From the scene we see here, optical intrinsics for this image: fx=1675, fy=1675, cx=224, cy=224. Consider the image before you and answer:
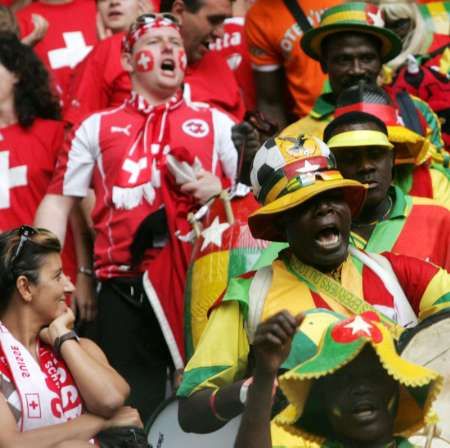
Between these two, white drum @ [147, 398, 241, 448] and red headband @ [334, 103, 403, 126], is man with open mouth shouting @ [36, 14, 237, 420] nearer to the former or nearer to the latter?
red headband @ [334, 103, 403, 126]

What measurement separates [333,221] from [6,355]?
5.16 feet

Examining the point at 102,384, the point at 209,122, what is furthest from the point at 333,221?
the point at 209,122

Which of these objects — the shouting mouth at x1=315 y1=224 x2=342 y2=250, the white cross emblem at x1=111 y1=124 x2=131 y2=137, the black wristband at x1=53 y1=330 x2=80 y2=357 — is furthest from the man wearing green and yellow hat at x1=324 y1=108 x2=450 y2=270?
the white cross emblem at x1=111 y1=124 x2=131 y2=137

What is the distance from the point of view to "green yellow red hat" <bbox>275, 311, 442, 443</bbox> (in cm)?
477

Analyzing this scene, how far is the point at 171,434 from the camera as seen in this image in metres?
6.58

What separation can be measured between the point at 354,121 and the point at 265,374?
2.12 meters

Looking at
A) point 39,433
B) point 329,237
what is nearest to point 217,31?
point 39,433

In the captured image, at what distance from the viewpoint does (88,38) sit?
9.98 metres

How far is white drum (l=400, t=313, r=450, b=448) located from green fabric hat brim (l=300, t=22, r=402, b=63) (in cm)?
291

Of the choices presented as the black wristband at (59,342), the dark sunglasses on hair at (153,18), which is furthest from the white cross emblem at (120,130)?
the black wristband at (59,342)

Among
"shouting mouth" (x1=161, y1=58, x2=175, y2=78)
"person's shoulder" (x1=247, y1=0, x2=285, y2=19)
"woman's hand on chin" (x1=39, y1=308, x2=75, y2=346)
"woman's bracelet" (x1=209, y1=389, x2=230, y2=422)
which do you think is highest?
"shouting mouth" (x1=161, y1=58, x2=175, y2=78)

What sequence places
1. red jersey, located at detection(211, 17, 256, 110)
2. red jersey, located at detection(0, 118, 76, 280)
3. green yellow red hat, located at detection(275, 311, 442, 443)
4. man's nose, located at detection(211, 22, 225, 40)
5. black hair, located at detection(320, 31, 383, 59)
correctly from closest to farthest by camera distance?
green yellow red hat, located at detection(275, 311, 442, 443)
black hair, located at detection(320, 31, 383, 59)
red jersey, located at detection(0, 118, 76, 280)
man's nose, located at detection(211, 22, 225, 40)
red jersey, located at detection(211, 17, 256, 110)

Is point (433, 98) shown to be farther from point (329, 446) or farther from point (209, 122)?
point (329, 446)

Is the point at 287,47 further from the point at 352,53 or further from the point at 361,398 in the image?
the point at 361,398
